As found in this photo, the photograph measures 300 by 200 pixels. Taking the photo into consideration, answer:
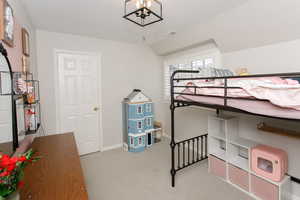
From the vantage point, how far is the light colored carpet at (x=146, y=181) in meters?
2.00

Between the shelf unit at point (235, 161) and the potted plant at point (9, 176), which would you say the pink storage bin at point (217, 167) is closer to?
the shelf unit at point (235, 161)

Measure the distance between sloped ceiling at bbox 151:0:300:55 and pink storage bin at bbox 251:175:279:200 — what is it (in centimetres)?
169

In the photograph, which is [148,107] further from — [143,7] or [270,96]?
[270,96]

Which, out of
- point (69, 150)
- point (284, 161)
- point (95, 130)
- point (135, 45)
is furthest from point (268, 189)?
point (135, 45)

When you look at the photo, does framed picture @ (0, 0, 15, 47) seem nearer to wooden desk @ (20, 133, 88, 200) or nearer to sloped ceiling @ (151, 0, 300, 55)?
wooden desk @ (20, 133, 88, 200)

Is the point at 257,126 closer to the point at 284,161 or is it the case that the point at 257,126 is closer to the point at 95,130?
the point at 284,161

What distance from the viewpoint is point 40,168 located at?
4.29 feet

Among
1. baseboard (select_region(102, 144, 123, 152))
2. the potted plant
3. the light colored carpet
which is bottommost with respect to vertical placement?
the light colored carpet

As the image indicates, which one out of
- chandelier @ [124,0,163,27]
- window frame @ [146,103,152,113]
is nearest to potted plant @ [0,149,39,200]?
chandelier @ [124,0,163,27]

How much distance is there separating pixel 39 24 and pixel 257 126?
355cm

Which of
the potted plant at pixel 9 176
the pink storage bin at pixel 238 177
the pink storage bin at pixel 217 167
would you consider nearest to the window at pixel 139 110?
the pink storage bin at pixel 217 167

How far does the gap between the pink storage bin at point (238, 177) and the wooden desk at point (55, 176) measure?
1964 mm

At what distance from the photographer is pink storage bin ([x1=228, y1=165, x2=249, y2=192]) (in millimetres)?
2023

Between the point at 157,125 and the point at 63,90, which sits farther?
the point at 157,125
